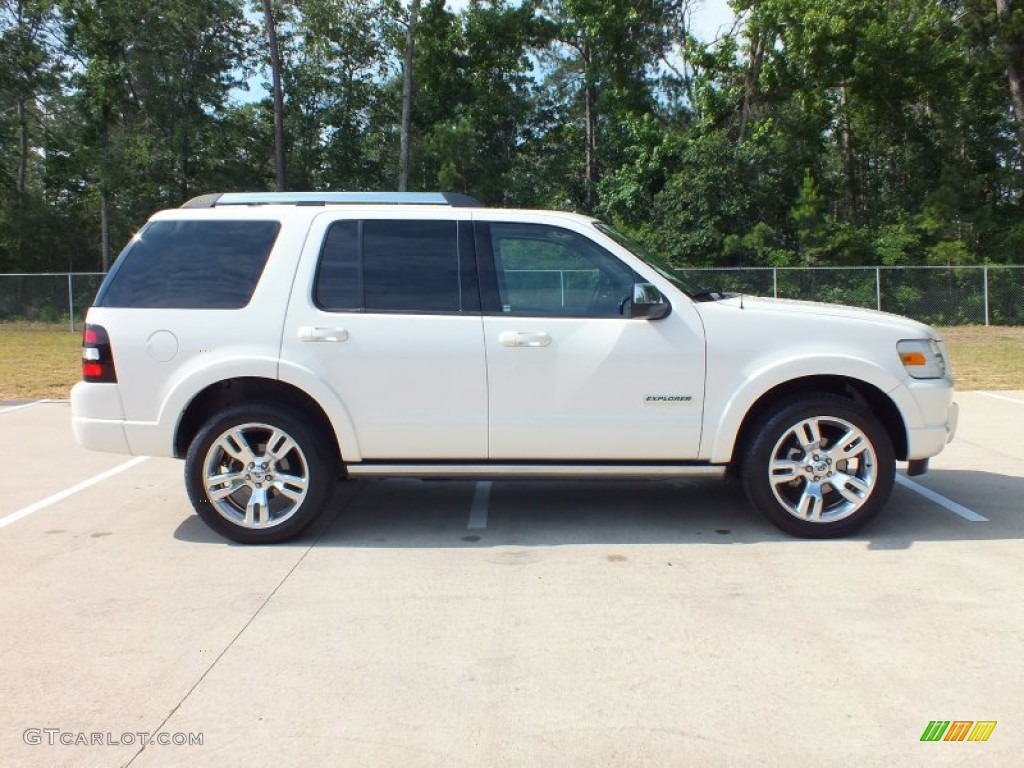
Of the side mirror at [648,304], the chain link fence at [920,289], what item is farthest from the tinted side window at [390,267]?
the chain link fence at [920,289]

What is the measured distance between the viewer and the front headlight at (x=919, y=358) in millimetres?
5598

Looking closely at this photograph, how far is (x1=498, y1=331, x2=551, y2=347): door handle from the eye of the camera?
5559mm

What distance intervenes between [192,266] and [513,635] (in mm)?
3015

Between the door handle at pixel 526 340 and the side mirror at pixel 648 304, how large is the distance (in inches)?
20.8

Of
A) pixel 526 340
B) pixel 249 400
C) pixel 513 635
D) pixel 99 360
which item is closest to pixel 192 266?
pixel 99 360

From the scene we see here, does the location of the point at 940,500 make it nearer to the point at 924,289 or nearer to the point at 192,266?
the point at 192,266

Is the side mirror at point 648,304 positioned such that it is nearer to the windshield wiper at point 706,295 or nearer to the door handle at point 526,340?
the windshield wiper at point 706,295

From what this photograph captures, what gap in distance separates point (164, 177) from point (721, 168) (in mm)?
18101

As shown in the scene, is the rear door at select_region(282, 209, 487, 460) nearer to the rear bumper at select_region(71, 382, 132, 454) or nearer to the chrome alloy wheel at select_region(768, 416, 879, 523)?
the rear bumper at select_region(71, 382, 132, 454)

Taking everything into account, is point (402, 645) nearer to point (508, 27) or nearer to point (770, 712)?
point (770, 712)

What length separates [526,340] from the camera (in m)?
5.56

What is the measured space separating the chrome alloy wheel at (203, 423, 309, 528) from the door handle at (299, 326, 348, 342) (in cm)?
56
